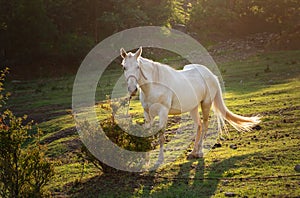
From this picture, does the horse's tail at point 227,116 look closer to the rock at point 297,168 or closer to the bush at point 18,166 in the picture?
the rock at point 297,168

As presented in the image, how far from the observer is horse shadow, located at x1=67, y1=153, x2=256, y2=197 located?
22.4 feet

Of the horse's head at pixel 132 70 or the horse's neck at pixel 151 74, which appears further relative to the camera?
the horse's neck at pixel 151 74

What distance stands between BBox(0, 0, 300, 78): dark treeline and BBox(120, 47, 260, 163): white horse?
22982 millimetres

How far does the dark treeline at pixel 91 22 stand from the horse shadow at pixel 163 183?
24.0 meters

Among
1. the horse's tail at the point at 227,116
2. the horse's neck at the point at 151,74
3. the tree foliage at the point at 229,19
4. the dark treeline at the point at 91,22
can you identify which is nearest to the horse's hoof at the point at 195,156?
the horse's tail at the point at 227,116

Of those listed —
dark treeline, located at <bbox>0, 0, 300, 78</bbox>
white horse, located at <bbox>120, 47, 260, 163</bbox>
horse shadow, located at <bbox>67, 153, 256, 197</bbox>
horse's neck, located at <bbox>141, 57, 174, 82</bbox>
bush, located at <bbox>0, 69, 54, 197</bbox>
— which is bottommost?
horse shadow, located at <bbox>67, 153, 256, 197</bbox>

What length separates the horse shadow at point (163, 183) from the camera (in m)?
6.82

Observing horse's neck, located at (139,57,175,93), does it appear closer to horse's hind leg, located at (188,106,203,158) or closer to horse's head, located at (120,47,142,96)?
horse's head, located at (120,47,142,96)

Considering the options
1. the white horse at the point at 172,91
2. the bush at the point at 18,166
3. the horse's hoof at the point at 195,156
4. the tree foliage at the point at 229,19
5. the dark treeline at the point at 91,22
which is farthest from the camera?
the tree foliage at the point at 229,19

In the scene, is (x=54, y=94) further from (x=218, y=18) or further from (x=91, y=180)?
(x=218, y=18)

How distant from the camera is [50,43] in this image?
31797 mm

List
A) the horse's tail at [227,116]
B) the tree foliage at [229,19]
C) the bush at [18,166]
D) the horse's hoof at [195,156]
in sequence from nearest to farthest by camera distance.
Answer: the bush at [18,166] < the horse's hoof at [195,156] < the horse's tail at [227,116] < the tree foliage at [229,19]

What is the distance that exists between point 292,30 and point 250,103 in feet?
75.6

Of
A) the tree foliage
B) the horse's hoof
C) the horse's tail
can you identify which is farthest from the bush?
the tree foliage
